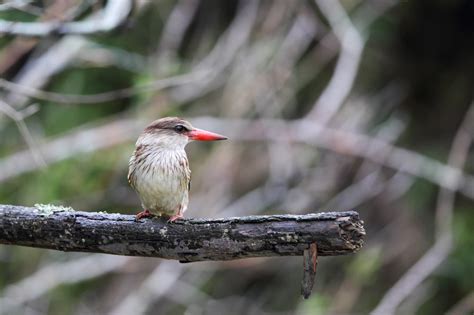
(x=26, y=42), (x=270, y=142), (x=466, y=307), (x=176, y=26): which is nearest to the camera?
(x=26, y=42)

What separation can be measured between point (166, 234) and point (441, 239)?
3.62 m

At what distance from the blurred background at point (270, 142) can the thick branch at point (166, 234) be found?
9.47 feet

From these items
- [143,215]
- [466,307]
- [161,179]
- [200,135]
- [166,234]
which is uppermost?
[466,307]

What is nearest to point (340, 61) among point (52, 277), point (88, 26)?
point (88, 26)

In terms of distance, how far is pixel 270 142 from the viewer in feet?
21.4

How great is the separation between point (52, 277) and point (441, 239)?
2.86 meters

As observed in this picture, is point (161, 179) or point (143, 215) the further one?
point (161, 179)

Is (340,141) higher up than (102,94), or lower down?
higher up

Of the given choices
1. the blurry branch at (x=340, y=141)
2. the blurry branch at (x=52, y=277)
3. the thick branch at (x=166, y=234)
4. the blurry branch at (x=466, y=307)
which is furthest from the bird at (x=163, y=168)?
the blurry branch at (x=466, y=307)

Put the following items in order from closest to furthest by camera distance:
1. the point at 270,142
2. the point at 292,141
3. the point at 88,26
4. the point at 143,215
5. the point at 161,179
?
the point at 143,215
the point at 161,179
the point at 88,26
the point at 292,141
the point at 270,142

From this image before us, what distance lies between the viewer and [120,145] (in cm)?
→ 598

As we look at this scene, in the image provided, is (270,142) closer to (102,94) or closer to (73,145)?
(73,145)

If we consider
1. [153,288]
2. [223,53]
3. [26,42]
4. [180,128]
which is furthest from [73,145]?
[180,128]

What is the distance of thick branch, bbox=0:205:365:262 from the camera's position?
245cm
